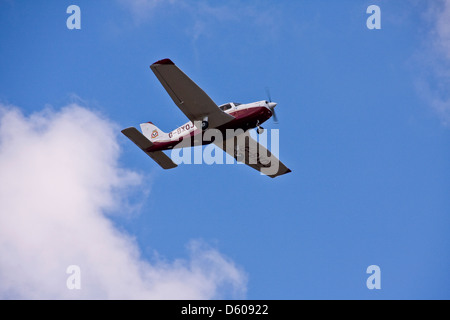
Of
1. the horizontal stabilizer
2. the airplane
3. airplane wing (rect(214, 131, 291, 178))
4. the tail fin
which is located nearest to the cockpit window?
the airplane

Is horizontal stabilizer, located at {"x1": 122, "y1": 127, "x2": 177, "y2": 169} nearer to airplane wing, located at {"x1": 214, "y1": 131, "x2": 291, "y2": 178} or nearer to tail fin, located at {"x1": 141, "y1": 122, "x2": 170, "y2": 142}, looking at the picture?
tail fin, located at {"x1": 141, "y1": 122, "x2": 170, "y2": 142}

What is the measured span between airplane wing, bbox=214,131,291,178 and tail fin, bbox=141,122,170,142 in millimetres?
3725

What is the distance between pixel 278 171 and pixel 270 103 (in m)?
8.32

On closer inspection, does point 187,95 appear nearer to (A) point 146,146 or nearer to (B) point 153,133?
(A) point 146,146

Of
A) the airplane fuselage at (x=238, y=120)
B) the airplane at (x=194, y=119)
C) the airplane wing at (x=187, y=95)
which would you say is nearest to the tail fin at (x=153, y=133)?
the airplane at (x=194, y=119)

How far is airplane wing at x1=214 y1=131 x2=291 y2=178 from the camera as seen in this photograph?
40.5 m

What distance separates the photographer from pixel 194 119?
36.0 meters

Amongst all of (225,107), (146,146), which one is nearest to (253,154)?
(225,107)

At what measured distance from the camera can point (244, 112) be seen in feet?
→ 117

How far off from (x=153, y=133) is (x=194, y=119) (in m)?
5.76
